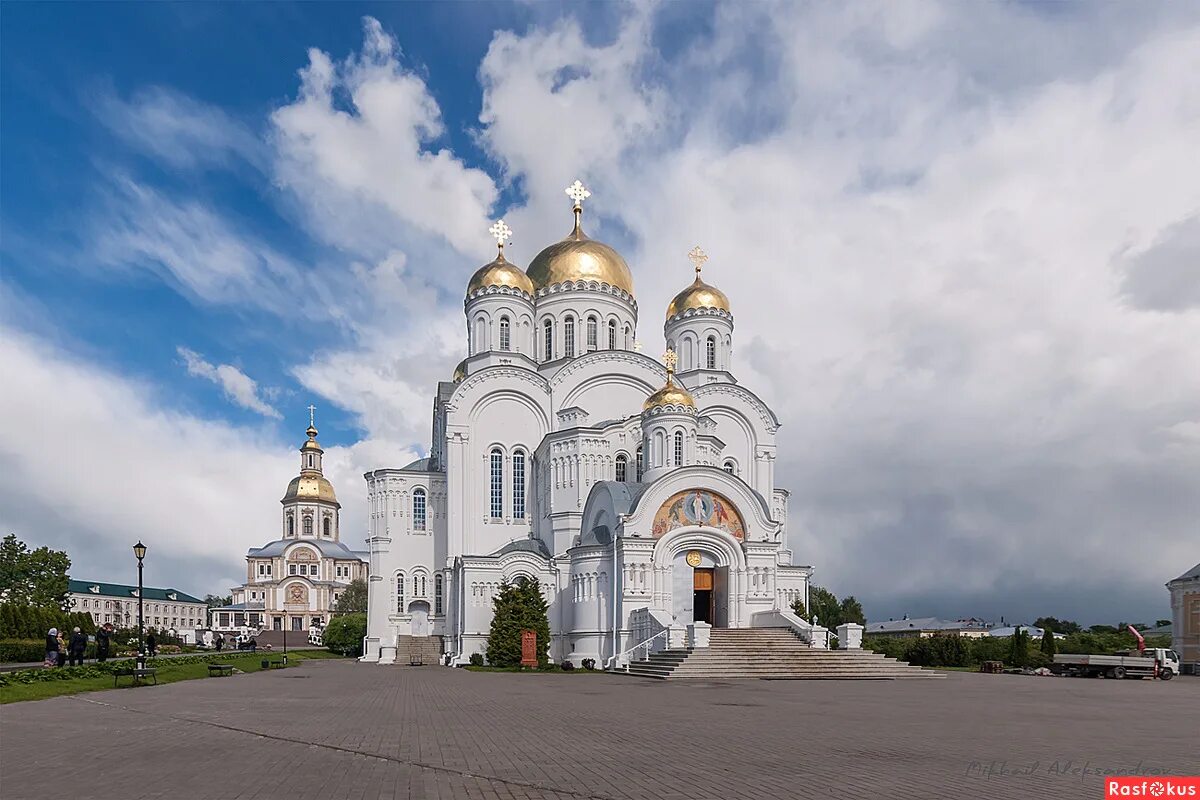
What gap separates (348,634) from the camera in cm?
5503

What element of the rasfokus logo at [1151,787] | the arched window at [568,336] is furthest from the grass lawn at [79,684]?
the arched window at [568,336]

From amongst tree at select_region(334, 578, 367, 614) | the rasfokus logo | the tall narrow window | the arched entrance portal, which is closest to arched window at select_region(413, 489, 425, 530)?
the tall narrow window

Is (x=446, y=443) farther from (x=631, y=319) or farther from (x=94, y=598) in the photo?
(x=94, y=598)

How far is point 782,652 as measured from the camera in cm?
2944

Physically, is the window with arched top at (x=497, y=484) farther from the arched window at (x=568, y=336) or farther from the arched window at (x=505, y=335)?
the arched window at (x=568, y=336)

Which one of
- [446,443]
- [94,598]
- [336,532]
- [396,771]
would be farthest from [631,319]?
[94,598]

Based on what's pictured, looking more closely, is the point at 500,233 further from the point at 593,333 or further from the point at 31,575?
the point at 31,575

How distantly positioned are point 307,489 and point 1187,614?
7720 centimetres

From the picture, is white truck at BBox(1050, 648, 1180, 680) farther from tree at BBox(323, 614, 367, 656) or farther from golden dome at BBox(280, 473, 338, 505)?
golden dome at BBox(280, 473, 338, 505)

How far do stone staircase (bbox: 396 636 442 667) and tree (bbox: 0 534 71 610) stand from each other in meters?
28.0

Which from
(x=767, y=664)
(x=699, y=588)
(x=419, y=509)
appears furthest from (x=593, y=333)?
(x=767, y=664)

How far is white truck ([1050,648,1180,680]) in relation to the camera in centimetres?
2933

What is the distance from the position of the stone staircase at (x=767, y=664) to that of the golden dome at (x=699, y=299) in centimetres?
1921

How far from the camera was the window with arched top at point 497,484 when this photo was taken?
4069cm
